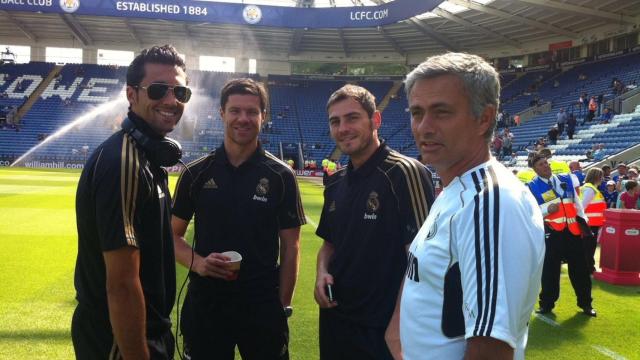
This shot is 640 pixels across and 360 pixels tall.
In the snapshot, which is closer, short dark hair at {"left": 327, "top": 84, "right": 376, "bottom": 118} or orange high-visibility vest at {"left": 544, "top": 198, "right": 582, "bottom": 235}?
short dark hair at {"left": 327, "top": 84, "right": 376, "bottom": 118}

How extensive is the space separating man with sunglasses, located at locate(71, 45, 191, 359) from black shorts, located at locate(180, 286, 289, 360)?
68 centimetres

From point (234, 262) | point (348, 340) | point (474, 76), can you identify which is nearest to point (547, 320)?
point (348, 340)

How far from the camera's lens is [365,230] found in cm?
317

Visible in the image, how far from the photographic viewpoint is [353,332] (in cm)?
319

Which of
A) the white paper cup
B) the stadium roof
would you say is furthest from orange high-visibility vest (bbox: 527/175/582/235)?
the stadium roof

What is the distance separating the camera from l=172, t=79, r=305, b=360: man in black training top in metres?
3.33

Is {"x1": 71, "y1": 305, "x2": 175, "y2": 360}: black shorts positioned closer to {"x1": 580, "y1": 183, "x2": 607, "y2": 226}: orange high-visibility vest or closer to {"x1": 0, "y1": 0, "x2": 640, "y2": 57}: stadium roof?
{"x1": 580, "y1": 183, "x2": 607, "y2": 226}: orange high-visibility vest

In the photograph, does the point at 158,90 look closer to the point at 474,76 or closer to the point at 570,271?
the point at 474,76

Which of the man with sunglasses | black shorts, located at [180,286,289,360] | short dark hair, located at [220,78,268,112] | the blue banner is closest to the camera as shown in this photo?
the man with sunglasses

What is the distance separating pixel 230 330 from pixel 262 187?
3.21 ft

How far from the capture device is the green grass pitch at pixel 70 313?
16.8ft

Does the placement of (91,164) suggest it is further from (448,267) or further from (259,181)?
(448,267)

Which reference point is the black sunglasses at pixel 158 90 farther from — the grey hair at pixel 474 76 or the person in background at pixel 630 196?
the person in background at pixel 630 196

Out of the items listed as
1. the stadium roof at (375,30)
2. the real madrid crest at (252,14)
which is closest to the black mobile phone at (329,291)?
the stadium roof at (375,30)
